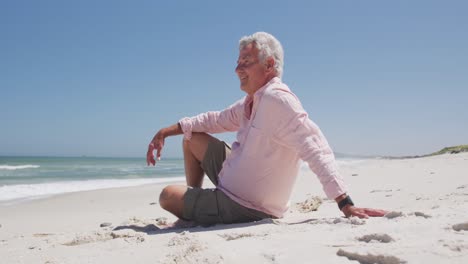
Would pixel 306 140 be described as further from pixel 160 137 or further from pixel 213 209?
pixel 160 137

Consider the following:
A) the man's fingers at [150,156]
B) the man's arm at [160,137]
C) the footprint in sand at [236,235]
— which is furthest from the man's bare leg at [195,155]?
the footprint in sand at [236,235]

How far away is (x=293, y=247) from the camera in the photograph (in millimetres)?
1973

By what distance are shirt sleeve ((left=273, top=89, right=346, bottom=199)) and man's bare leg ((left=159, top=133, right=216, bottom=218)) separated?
2.99 ft

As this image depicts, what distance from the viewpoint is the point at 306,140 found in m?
2.70

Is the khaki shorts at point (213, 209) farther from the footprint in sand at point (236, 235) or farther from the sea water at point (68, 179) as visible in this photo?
the sea water at point (68, 179)

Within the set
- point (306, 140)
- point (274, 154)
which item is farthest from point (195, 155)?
point (306, 140)

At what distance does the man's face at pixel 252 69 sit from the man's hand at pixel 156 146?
1.08 m

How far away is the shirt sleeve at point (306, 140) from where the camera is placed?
8.68ft

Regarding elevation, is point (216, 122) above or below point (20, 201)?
above

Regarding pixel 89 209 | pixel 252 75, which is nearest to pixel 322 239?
pixel 252 75

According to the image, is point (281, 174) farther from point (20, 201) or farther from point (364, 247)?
point (20, 201)

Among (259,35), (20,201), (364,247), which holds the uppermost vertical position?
(259,35)

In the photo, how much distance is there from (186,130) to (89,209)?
339cm

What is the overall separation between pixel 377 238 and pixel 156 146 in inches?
89.7
